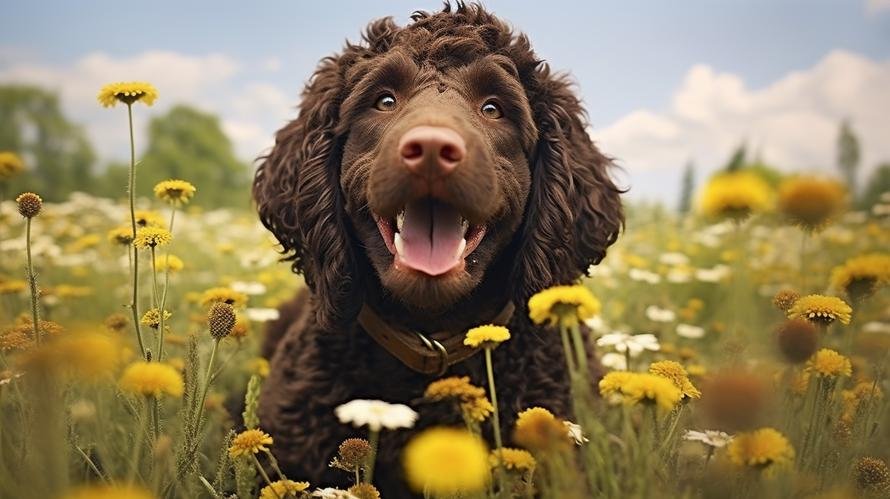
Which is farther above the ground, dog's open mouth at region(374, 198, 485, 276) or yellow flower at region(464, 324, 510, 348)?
dog's open mouth at region(374, 198, 485, 276)

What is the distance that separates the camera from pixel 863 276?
171 cm

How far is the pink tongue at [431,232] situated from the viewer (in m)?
2.29

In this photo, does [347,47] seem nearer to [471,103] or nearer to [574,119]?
[471,103]

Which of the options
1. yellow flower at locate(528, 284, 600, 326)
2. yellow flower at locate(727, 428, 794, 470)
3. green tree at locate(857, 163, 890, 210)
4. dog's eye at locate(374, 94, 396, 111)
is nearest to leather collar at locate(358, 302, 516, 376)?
dog's eye at locate(374, 94, 396, 111)

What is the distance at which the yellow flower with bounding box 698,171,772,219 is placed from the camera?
4.87 feet

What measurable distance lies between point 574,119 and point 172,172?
30722mm

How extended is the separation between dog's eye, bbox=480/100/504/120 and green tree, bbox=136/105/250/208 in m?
28.8

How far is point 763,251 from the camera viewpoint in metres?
6.00

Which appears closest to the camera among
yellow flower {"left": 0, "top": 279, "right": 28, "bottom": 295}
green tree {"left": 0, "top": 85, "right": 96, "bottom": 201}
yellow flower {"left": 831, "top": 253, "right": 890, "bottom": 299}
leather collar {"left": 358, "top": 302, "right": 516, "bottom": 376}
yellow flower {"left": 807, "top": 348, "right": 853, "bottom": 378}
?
yellow flower {"left": 807, "top": 348, "right": 853, "bottom": 378}

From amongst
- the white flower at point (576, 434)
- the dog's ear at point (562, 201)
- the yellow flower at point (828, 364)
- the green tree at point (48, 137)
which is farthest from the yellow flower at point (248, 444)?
the green tree at point (48, 137)

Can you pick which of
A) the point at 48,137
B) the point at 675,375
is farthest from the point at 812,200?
the point at 48,137

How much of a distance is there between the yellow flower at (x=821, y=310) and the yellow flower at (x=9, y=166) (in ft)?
7.61

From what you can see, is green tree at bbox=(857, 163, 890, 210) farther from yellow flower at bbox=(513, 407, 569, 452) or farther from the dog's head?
yellow flower at bbox=(513, 407, 569, 452)

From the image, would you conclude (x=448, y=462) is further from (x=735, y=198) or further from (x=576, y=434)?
(x=735, y=198)
